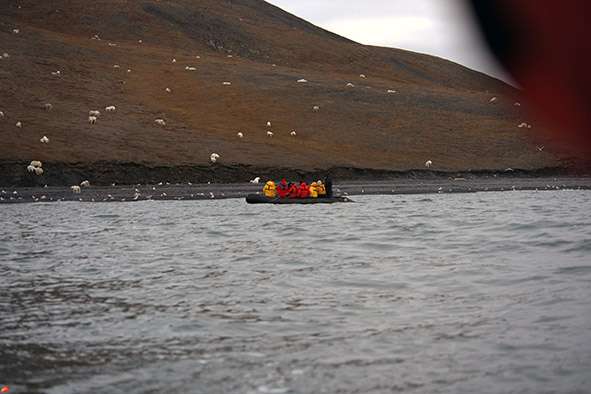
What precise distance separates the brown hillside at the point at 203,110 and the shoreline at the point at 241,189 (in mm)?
2048

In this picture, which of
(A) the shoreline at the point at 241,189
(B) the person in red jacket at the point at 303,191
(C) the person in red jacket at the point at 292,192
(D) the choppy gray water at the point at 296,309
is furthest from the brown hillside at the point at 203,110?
(D) the choppy gray water at the point at 296,309

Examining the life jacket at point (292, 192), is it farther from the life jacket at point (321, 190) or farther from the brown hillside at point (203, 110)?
the brown hillside at point (203, 110)

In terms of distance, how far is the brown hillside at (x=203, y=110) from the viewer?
42.1m

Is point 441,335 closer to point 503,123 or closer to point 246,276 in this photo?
point 246,276

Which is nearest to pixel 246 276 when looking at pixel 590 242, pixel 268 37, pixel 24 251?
pixel 24 251

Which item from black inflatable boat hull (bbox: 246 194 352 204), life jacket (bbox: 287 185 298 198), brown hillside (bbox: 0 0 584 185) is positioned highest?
brown hillside (bbox: 0 0 584 185)

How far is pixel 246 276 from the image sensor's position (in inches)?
523

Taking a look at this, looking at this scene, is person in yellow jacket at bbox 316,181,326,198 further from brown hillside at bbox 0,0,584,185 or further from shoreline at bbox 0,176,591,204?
brown hillside at bbox 0,0,584,185

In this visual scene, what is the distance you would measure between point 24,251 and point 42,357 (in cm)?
916

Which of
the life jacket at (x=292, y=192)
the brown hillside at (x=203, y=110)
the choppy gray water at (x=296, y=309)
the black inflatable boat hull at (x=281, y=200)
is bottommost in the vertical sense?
the choppy gray water at (x=296, y=309)

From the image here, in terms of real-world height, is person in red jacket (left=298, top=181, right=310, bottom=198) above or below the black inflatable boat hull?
above

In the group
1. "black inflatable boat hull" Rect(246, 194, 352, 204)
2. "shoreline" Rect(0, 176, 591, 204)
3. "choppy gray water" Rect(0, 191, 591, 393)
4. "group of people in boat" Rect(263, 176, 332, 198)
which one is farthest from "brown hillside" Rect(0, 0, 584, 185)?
"choppy gray water" Rect(0, 191, 591, 393)

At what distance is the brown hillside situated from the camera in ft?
138

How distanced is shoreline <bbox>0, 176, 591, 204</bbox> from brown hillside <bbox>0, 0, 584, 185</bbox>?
6.72ft
